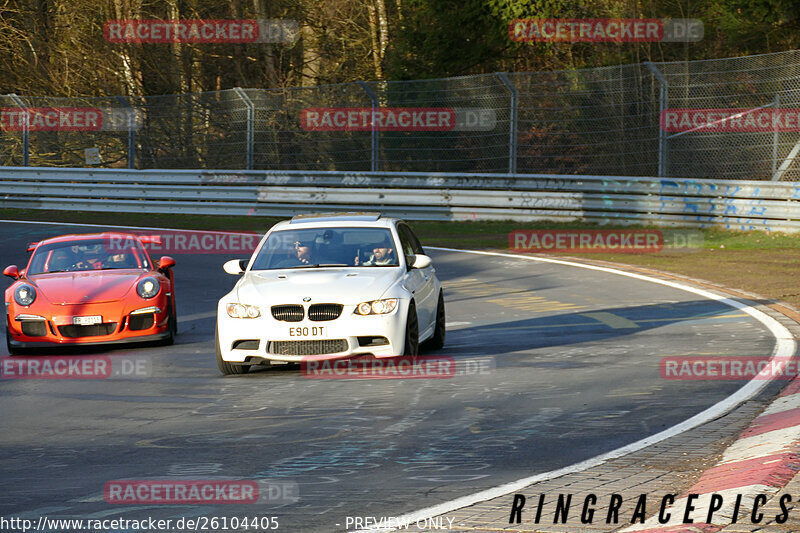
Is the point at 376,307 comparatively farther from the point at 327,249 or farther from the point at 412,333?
the point at 327,249

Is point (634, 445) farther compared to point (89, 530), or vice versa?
point (634, 445)

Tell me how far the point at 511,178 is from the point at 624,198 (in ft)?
9.74

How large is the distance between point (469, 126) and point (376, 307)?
17407 mm

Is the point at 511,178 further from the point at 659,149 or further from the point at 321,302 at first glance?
the point at 321,302

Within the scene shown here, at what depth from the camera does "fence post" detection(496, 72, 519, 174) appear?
86.5 feet

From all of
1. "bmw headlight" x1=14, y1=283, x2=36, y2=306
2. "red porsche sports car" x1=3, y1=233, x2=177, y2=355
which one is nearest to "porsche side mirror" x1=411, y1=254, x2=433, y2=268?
"red porsche sports car" x1=3, y1=233, x2=177, y2=355

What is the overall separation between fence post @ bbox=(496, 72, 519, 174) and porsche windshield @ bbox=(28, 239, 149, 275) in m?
13.6

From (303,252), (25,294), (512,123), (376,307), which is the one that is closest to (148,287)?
(25,294)

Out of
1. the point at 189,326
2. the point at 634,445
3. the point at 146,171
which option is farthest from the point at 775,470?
the point at 146,171

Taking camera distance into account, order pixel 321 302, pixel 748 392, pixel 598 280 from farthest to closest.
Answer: pixel 598 280
pixel 321 302
pixel 748 392

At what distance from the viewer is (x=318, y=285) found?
36.0 feet

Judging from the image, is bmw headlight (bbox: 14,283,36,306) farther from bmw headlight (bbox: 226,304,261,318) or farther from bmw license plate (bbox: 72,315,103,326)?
bmw headlight (bbox: 226,304,261,318)

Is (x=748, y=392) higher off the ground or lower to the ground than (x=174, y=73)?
lower

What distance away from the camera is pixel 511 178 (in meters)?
26.6
